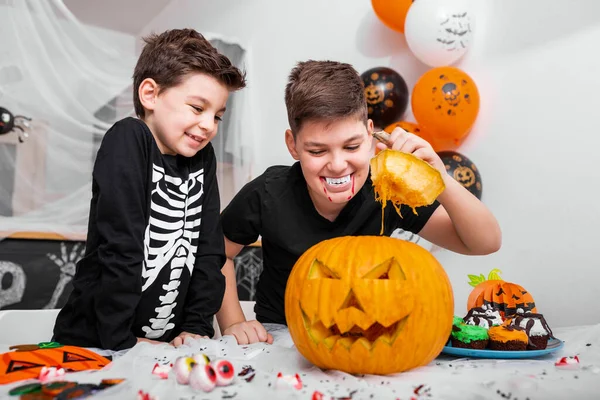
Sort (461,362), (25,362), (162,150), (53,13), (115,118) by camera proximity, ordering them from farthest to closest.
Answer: (115,118), (53,13), (162,150), (461,362), (25,362)

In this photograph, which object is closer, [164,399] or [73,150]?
[164,399]

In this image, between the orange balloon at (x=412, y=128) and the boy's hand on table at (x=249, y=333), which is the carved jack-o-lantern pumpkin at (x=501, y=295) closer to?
the boy's hand on table at (x=249, y=333)

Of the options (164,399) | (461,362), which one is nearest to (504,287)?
(461,362)

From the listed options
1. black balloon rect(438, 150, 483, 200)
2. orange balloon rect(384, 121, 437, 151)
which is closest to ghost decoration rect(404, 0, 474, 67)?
orange balloon rect(384, 121, 437, 151)

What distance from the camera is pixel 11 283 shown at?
2359mm

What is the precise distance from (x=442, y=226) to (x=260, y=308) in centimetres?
58

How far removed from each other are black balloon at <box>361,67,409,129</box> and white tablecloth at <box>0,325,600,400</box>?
174 cm

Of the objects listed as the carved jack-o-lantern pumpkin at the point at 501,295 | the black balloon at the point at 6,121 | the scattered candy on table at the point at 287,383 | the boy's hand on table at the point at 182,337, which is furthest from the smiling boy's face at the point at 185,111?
the black balloon at the point at 6,121

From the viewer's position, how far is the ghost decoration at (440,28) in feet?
7.60

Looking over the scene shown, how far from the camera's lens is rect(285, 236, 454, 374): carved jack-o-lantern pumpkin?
810 millimetres

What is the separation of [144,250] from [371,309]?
56 centimetres

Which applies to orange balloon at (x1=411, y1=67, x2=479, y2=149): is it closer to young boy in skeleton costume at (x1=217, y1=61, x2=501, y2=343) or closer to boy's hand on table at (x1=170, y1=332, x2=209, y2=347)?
young boy in skeleton costume at (x1=217, y1=61, x2=501, y2=343)

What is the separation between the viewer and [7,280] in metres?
2.35

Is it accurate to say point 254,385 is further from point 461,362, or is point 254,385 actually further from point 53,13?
point 53,13
